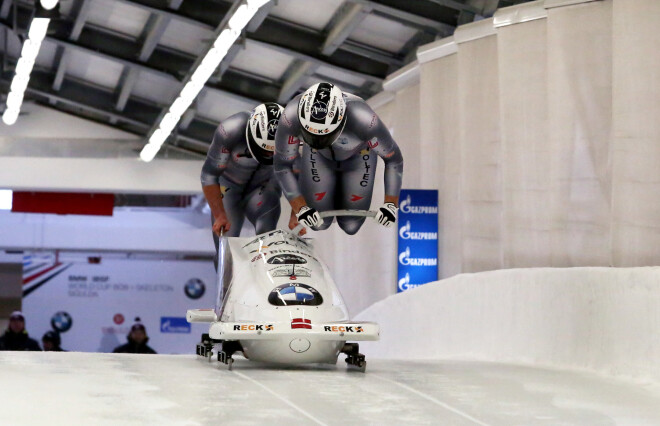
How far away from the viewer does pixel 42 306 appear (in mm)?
21188

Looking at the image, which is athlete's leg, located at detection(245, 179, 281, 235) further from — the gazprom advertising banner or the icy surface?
the gazprom advertising banner

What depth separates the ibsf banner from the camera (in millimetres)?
11492

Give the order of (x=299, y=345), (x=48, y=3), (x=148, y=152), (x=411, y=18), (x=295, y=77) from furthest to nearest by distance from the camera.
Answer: (x=148, y=152), (x=295, y=77), (x=411, y=18), (x=48, y=3), (x=299, y=345)

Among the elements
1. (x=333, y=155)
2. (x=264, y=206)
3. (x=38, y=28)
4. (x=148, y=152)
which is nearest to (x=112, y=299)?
(x=148, y=152)

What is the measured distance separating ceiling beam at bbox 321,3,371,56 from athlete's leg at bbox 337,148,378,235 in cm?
492

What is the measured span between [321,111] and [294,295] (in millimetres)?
1171

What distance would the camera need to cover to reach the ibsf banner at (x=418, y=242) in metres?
11.5

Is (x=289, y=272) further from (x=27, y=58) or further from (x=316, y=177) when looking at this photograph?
(x=27, y=58)

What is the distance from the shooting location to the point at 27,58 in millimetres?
12812

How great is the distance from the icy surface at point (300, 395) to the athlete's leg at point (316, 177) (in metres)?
1.42

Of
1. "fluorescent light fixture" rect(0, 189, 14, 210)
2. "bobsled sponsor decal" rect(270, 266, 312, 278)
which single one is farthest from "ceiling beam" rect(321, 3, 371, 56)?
"fluorescent light fixture" rect(0, 189, 14, 210)

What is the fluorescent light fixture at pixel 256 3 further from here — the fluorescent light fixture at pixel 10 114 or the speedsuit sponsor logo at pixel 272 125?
the fluorescent light fixture at pixel 10 114

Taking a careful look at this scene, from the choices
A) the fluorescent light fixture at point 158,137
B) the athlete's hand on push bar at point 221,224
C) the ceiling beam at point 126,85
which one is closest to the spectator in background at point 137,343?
the fluorescent light fixture at point 158,137

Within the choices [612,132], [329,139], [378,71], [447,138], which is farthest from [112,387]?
[378,71]
